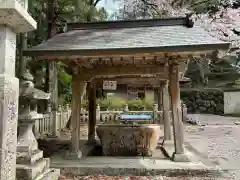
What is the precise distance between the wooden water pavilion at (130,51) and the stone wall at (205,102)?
22.1 m

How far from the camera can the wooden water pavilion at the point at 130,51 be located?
5.91m

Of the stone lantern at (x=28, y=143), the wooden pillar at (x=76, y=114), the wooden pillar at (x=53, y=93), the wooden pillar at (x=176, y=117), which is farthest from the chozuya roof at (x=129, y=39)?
the wooden pillar at (x=53, y=93)

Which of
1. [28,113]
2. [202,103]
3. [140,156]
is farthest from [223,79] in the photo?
[28,113]

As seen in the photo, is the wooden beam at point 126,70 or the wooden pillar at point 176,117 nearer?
the wooden pillar at point 176,117

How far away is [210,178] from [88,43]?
3.88 m

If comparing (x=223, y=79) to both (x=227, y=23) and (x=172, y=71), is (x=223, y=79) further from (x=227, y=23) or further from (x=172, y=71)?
(x=172, y=71)

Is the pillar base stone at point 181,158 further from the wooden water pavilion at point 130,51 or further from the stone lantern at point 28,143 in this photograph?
the stone lantern at point 28,143

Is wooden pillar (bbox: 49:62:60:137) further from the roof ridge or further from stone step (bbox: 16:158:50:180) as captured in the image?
stone step (bbox: 16:158:50:180)

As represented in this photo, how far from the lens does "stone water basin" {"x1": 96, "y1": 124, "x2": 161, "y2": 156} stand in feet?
24.3

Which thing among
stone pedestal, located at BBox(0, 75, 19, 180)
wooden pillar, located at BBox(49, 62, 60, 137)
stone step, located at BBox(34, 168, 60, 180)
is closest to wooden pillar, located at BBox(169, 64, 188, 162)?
stone step, located at BBox(34, 168, 60, 180)

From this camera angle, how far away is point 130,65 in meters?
7.05

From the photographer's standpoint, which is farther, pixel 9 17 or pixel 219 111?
pixel 219 111

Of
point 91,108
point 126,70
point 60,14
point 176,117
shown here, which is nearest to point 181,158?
point 176,117

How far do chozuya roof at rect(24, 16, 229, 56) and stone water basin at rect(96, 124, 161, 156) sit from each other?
2.32 m
